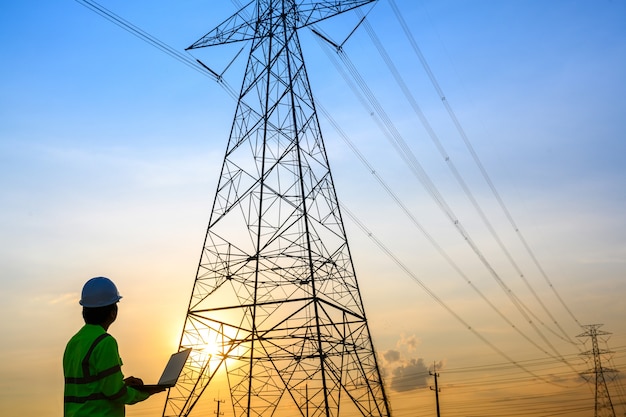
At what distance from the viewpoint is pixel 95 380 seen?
136 inches

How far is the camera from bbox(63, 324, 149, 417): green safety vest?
11.3ft

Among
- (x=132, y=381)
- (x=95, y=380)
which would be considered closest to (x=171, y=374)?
(x=132, y=381)

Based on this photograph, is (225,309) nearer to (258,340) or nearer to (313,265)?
(258,340)

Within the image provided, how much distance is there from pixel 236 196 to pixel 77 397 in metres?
17.3

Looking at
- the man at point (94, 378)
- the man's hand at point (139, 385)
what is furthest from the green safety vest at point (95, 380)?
the man's hand at point (139, 385)

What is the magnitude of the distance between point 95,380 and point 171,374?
93 centimetres

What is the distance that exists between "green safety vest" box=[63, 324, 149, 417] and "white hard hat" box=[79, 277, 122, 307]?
0.22m

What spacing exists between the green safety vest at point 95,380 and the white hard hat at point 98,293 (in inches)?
8.5

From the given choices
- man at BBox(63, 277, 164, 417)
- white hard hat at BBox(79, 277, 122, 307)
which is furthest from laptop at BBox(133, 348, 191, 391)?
white hard hat at BBox(79, 277, 122, 307)

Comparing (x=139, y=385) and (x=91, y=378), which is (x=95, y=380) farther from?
(x=139, y=385)

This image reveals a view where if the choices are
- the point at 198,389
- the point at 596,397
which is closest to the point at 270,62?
the point at 198,389

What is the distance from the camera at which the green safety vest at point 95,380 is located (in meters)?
3.44

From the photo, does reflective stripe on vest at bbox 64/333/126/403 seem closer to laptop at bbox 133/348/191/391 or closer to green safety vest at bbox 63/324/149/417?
green safety vest at bbox 63/324/149/417

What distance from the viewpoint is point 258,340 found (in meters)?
19.2
